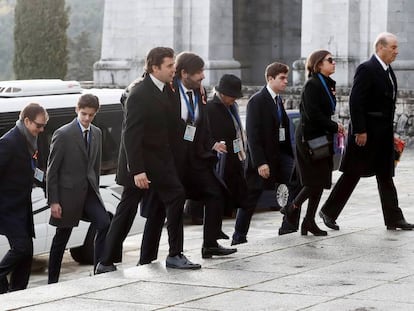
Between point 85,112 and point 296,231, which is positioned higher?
point 85,112

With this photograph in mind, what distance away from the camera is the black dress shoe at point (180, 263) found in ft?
35.9

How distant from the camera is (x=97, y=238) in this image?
481 inches

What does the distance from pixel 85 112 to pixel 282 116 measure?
2114 mm

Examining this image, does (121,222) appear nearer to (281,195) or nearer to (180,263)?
(180,263)

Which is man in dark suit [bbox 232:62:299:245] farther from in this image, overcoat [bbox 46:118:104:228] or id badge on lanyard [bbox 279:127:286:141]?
overcoat [bbox 46:118:104:228]

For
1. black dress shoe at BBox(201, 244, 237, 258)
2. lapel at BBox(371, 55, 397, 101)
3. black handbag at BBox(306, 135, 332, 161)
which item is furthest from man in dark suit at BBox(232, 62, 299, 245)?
black dress shoe at BBox(201, 244, 237, 258)

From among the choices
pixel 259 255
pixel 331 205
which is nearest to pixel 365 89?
pixel 331 205

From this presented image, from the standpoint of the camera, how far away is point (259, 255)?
11.8m

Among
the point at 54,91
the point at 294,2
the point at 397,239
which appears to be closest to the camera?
→ the point at 397,239

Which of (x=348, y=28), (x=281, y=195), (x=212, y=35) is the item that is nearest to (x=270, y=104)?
(x=281, y=195)

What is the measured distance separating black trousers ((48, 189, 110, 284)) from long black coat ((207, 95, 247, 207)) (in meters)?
1.19

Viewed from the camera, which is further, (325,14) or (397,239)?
(325,14)

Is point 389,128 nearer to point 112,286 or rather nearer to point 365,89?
point 365,89

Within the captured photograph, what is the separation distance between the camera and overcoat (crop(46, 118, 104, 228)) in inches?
474
